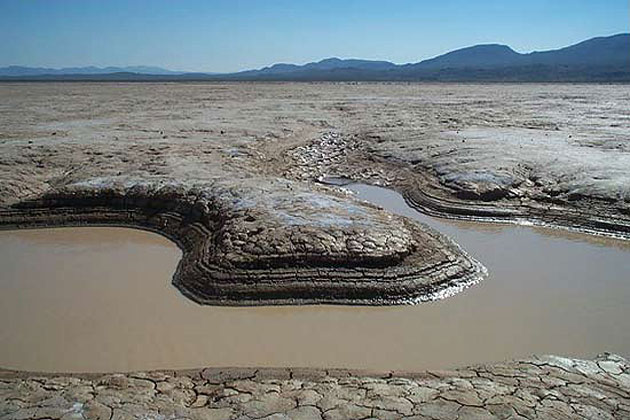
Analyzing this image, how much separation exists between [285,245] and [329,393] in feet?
11.9

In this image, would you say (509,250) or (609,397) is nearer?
(609,397)

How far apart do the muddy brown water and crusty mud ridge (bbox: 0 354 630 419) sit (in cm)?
66

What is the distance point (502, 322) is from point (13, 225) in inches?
368

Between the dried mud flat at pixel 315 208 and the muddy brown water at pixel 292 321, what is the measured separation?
0.45 meters

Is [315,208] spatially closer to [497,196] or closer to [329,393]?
[497,196]

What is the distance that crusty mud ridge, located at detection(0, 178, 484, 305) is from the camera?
7703 mm

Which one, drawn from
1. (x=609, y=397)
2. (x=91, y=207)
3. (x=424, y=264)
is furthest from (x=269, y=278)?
(x=91, y=207)

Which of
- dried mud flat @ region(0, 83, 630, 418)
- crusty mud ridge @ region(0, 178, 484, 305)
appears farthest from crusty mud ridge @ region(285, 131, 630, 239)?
crusty mud ridge @ region(0, 178, 484, 305)

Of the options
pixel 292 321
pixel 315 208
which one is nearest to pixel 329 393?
pixel 292 321

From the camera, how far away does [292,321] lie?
23.4 feet

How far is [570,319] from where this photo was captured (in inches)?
281

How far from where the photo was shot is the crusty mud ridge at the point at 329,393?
4.54 m

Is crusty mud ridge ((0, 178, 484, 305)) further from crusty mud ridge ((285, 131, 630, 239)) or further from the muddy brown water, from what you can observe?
crusty mud ridge ((285, 131, 630, 239))

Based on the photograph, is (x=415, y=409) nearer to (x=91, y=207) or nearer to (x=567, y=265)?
(x=567, y=265)
